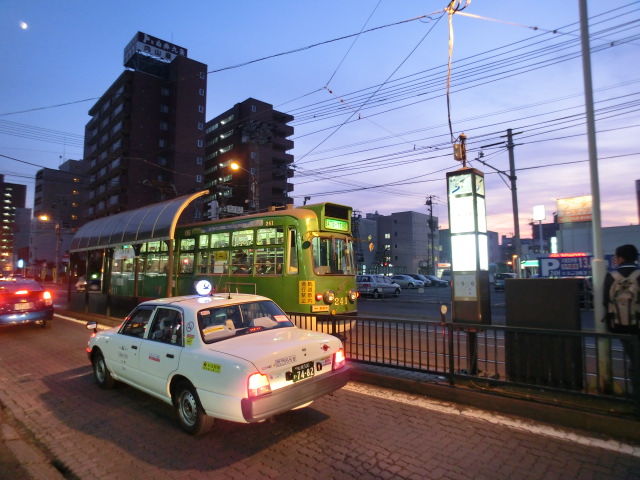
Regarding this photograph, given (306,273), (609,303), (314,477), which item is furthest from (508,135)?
(314,477)

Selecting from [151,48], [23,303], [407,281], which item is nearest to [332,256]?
[23,303]

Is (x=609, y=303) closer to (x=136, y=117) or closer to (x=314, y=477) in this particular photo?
(x=314, y=477)

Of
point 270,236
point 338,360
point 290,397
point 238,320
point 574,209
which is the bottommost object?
point 290,397

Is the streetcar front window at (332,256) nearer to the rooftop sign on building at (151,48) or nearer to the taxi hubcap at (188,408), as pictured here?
the taxi hubcap at (188,408)

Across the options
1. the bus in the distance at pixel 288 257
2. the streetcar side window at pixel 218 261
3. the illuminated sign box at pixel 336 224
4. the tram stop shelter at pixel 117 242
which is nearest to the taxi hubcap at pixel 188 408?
the bus in the distance at pixel 288 257

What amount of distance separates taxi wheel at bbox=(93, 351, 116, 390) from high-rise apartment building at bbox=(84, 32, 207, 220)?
5774cm

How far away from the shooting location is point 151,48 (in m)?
71.0

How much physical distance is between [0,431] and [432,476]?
5.12 meters

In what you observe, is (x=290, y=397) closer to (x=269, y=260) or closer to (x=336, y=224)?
(x=269, y=260)

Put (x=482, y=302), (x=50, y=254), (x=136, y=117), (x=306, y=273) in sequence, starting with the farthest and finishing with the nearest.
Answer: (x=50, y=254)
(x=136, y=117)
(x=306, y=273)
(x=482, y=302)

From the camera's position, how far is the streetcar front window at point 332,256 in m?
10.4

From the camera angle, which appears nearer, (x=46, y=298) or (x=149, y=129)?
(x=46, y=298)

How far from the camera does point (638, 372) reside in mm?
4215

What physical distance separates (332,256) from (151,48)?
76.8 metres
